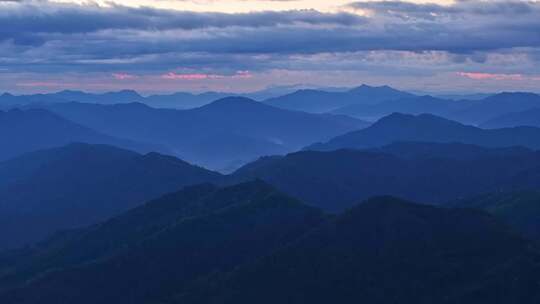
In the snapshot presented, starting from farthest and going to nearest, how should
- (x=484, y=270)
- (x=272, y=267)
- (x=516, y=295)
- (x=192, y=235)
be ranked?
(x=192, y=235) → (x=272, y=267) → (x=484, y=270) → (x=516, y=295)

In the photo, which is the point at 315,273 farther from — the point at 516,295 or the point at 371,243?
the point at 516,295

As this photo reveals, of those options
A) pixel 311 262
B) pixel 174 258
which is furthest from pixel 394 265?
pixel 174 258

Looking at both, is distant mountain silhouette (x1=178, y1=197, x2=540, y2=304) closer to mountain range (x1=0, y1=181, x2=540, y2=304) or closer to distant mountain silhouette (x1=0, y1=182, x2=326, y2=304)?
mountain range (x1=0, y1=181, x2=540, y2=304)

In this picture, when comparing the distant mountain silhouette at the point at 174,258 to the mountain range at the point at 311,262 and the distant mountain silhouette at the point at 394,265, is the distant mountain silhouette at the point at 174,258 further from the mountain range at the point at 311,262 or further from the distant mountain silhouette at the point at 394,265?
the distant mountain silhouette at the point at 394,265

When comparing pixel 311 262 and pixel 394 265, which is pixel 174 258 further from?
pixel 394 265

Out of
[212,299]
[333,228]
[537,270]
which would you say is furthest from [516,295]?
[212,299]

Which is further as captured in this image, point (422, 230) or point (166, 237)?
point (166, 237)

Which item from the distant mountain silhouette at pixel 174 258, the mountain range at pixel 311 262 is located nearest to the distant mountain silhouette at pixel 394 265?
the mountain range at pixel 311 262

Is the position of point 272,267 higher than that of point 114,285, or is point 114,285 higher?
point 272,267

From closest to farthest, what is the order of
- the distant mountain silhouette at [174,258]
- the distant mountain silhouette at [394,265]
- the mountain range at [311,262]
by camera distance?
the distant mountain silhouette at [394,265] < the mountain range at [311,262] < the distant mountain silhouette at [174,258]
